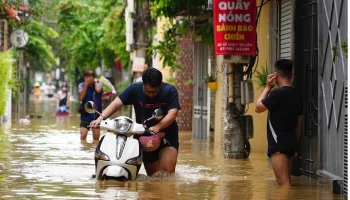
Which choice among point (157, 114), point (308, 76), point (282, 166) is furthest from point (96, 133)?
point (282, 166)

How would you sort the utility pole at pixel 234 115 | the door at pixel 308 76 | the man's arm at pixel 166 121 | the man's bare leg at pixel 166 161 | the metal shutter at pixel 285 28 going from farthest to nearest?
the utility pole at pixel 234 115 < the metal shutter at pixel 285 28 < the door at pixel 308 76 < the man's bare leg at pixel 166 161 < the man's arm at pixel 166 121

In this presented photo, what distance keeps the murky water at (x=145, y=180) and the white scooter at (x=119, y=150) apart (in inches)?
6.6

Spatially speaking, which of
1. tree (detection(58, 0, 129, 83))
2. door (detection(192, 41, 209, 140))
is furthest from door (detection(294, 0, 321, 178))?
tree (detection(58, 0, 129, 83))

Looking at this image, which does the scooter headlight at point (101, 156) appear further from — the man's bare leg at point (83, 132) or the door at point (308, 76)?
the man's bare leg at point (83, 132)

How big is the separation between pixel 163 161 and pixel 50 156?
5363 mm

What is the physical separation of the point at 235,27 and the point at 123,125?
491 cm

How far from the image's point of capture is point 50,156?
18438 millimetres

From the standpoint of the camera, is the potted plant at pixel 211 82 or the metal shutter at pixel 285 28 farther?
the potted plant at pixel 211 82

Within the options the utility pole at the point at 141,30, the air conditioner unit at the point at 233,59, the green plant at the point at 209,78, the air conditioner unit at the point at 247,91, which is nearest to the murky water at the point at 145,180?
the air conditioner unit at the point at 247,91

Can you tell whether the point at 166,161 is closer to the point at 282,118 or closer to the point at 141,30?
the point at 282,118

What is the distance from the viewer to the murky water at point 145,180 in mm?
12016

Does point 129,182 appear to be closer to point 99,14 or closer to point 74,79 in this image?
point 99,14

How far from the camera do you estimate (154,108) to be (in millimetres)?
13375

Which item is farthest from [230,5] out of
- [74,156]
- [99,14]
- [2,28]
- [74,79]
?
[74,79]
